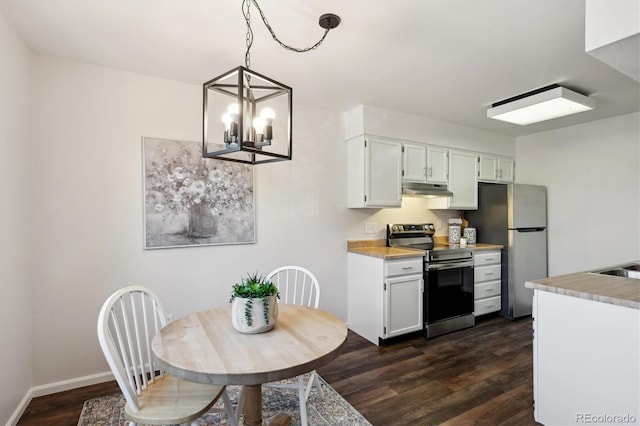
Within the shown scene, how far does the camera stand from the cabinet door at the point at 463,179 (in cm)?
397

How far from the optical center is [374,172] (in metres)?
3.39

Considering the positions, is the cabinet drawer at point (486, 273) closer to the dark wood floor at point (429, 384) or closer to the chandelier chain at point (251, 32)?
the dark wood floor at point (429, 384)

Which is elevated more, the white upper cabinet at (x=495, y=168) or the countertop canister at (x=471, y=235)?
the white upper cabinet at (x=495, y=168)

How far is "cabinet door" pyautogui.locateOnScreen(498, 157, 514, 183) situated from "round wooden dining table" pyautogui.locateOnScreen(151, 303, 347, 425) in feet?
12.4

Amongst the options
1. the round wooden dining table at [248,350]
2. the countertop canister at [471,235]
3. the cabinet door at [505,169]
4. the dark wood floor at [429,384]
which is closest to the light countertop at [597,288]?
the dark wood floor at [429,384]

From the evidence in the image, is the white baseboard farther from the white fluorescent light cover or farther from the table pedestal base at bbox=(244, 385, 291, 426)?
the white fluorescent light cover

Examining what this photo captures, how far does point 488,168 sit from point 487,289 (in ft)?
5.32

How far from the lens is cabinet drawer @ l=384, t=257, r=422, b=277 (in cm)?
312

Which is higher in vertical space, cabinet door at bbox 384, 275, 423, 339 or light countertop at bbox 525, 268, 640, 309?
light countertop at bbox 525, 268, 640, 309

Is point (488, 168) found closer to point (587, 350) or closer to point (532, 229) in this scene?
point (532, 229)

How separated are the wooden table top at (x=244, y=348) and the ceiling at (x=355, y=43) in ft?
5.66

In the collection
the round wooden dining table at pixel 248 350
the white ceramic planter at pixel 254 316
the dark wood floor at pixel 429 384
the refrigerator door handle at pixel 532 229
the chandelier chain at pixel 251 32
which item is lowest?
the dark wood floor at pixel 429 384

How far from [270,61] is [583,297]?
2.48 metres

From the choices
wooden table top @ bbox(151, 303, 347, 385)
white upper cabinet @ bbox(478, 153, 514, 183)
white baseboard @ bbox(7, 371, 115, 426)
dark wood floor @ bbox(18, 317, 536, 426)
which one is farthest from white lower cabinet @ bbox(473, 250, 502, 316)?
white baseboard @ bbox(7, 371, 115, 426)
